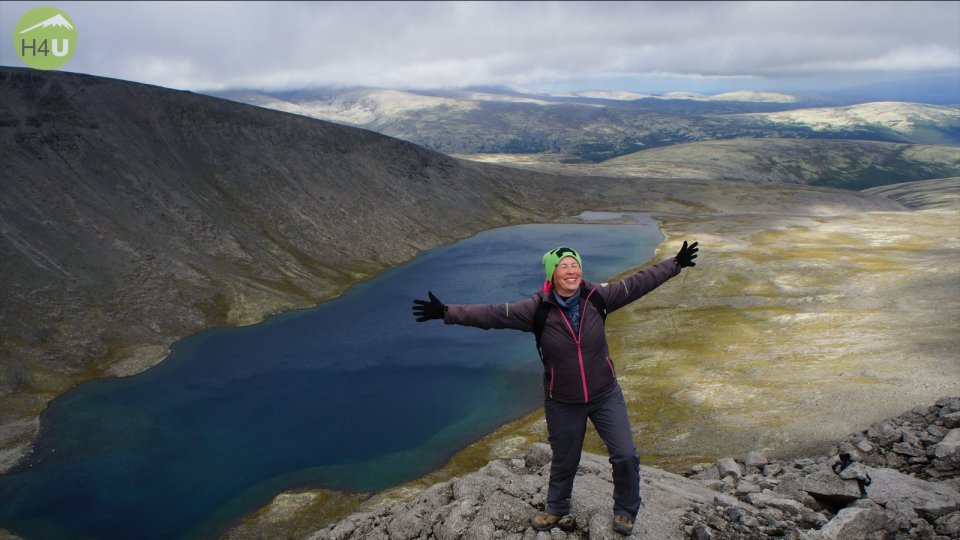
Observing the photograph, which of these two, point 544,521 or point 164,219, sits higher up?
point 164,219

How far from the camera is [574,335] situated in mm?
12125

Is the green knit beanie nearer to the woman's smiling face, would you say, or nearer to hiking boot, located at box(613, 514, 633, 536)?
the woman's smiling face

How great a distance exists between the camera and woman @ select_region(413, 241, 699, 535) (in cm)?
1216

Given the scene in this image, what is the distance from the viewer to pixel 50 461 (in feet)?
154

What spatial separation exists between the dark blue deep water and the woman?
34.1m

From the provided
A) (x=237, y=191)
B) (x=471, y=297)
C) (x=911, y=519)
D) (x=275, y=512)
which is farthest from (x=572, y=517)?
(x=237, y=191)

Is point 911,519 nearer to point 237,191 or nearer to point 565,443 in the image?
point 565,443

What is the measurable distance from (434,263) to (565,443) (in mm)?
107647

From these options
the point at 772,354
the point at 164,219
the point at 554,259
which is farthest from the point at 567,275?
the point at 164,219

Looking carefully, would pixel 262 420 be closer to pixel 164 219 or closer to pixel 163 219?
pixel 163 219

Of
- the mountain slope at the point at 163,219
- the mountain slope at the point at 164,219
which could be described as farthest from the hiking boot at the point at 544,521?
the mountain slope at the point at 163,219

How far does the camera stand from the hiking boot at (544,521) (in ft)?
46.6

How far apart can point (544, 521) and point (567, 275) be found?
6.64 metres

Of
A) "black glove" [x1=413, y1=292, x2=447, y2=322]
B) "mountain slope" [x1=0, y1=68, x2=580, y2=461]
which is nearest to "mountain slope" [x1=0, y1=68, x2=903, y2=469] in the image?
"mountain slope" [x1=0, y1=68, x2=580, y2=461]
